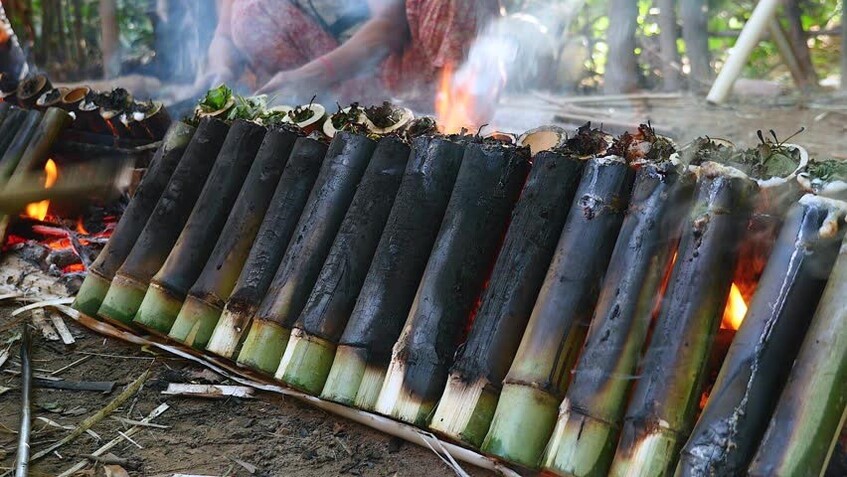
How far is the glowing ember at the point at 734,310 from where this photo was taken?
2.93 m

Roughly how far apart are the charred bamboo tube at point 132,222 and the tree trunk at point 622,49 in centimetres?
599

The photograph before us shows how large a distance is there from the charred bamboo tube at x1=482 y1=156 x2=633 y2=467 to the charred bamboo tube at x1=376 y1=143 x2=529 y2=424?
0.34 meters

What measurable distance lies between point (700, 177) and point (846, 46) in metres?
7.27

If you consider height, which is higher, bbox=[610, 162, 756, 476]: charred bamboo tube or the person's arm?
the person's arm

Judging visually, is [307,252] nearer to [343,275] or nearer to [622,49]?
[343,275]

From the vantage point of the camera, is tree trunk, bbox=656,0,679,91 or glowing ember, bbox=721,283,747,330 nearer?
glowing ember, bbox=721,283,747,330

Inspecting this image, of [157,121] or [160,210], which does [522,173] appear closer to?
[160,210]

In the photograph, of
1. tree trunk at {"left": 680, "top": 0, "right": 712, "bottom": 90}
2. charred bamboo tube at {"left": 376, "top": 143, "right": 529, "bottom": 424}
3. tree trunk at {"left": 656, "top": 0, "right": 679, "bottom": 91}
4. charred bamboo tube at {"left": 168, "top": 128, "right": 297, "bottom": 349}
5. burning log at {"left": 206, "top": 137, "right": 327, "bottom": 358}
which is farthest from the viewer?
tree trunk at {"left": 680, "top": 0, "right": 712, "bottom": 90}

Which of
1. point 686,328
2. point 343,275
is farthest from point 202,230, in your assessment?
point 686,328

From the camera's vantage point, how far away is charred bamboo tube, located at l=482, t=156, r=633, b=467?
2.82m

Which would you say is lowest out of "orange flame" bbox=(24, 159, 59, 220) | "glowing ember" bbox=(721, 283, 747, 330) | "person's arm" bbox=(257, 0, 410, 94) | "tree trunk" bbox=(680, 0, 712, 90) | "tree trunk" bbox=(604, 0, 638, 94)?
"orange flame" bbox=(24, 159, 59, 220)

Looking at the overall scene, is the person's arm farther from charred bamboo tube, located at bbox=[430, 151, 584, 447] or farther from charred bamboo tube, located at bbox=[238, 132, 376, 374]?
charred bamboo tube, located at bbox=[430, 151, 584, 447]

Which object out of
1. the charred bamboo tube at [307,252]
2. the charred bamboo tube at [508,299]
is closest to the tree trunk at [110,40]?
the charred bamboo tube at [307,252]

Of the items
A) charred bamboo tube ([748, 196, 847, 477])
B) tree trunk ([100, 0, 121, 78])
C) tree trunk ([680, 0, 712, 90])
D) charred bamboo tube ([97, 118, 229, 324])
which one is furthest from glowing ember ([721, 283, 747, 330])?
tree trunk ([100, 0, 121, 78])
